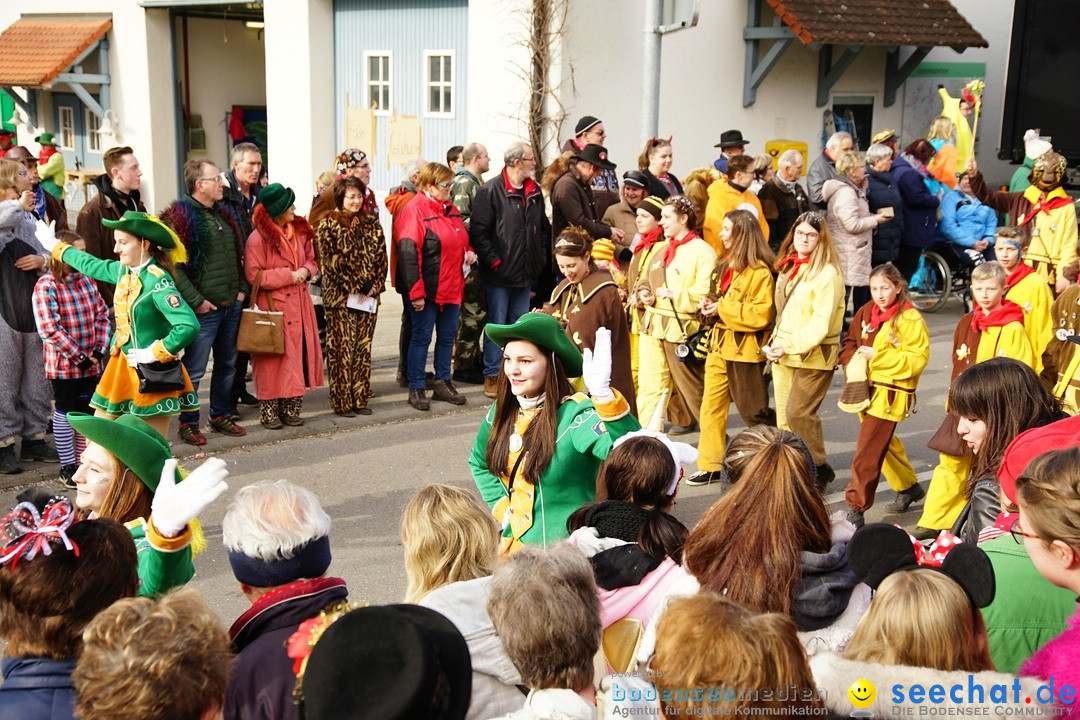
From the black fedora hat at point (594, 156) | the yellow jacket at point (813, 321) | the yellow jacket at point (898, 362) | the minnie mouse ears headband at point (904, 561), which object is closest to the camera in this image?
the minnie mouse ears headband at point (904, 561)

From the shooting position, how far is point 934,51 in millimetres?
17656

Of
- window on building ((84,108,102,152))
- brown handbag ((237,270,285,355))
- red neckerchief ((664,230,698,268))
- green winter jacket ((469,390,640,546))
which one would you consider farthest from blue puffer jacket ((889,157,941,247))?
window on building ((84,108,102,152))

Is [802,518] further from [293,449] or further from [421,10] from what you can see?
[421,10]

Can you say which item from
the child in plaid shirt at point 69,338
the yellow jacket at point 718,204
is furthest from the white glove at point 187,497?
the yellow jacket at point 718,204

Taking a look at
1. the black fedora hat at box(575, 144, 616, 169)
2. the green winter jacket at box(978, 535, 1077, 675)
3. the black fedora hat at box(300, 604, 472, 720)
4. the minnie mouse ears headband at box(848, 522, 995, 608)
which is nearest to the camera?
the black fedora hat at box(300, 604, 472, 720)

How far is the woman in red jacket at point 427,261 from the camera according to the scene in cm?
907

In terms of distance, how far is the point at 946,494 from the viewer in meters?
6.20

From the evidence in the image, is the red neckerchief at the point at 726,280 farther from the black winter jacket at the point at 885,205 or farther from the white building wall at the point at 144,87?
the white building wall at the point at 144,87

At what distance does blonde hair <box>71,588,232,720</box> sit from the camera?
2369 mm

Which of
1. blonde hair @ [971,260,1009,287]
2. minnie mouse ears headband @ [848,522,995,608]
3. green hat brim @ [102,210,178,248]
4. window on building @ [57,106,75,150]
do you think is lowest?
minnie mouse ears headband @ [848,522,995,608]

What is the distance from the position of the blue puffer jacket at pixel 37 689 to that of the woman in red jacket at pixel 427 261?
6406 mm

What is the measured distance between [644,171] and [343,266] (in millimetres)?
3346

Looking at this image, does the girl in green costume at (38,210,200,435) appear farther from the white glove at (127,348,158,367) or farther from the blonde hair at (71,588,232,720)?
the blonde hair at (71,588,232,720)

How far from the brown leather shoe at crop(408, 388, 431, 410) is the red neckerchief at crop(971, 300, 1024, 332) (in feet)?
14.9
